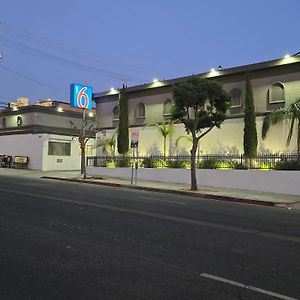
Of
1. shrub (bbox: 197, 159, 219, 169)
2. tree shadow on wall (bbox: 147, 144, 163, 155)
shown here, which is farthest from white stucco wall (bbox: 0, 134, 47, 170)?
shrub (bbox: 197, 159, 219, 169)

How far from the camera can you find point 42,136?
1518 inches

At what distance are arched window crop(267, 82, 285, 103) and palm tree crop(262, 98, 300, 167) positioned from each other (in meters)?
1.30

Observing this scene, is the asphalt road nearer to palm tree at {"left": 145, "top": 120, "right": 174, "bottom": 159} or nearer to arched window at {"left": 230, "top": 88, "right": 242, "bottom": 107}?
arched window at {"left": 230, "top": 88, "right": 242, "bottom": 107}

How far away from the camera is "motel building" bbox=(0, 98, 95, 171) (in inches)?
1526

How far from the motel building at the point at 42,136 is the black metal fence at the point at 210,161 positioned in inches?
302

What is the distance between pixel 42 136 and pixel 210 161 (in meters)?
18.2

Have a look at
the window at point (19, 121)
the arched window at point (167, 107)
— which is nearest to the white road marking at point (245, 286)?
the arched window at point (167, 107)

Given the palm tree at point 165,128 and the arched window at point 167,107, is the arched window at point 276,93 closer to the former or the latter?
the palm tree at point 165,128

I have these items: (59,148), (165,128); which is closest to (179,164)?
(165,128)

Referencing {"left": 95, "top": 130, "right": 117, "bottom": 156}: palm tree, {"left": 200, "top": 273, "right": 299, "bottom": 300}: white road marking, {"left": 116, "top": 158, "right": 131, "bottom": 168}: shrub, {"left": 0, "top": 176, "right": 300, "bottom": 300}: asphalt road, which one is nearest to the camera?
{"left": 200, "top": 273, "right": 299, "bottom": 300}: white road marking

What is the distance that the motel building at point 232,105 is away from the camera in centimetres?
2461

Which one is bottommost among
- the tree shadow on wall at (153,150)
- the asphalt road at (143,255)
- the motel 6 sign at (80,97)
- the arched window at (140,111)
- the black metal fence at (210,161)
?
the asphalt road at (143,255)

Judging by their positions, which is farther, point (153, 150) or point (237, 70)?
point (153, 150)

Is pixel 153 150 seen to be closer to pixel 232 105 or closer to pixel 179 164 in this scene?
pixel 179 164
